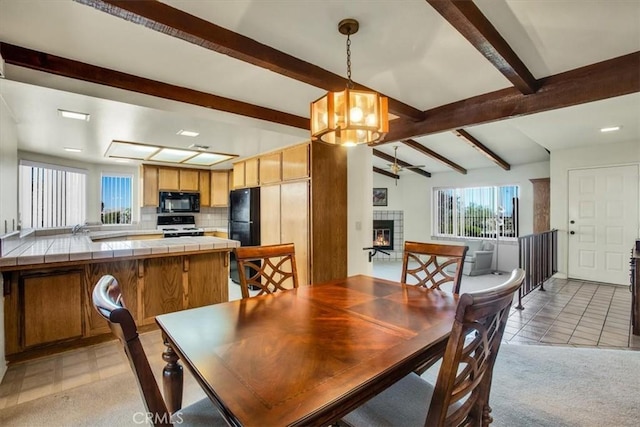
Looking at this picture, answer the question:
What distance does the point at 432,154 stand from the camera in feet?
20.4

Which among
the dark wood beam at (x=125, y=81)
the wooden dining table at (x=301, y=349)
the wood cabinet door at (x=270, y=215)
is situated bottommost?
the wooden dining table at (x=301, y=349)

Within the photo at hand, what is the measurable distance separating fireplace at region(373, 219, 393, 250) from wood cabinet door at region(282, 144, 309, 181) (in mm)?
5041

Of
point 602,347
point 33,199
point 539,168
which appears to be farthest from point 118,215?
point 539,168

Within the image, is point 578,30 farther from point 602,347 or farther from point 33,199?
point 33,199

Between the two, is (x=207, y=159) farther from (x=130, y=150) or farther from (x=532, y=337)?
(x=532, y=337)

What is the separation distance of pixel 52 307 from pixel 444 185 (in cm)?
768

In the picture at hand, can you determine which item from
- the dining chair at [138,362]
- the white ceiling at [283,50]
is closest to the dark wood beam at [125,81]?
the white ceiling at [283,50]

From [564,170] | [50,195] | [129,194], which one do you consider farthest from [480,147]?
[50,195]

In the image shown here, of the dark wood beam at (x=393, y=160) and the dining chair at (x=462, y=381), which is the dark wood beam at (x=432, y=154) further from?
the dining chair at (x=462, y=381)

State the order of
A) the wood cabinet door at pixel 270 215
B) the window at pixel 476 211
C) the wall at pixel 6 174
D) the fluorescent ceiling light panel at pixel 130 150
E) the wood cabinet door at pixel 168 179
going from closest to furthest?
the wall at pixel 6 174 < the fluorescent ceiling light panel at pixel 130 150 < the wood cabinet door at pixel 270 215 < the wood cabinet door at pixel 168 179 < the window at pixel 476 211

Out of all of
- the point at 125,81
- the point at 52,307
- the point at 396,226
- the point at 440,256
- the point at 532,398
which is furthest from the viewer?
the point at 396,226

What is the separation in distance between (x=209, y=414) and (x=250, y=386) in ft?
1.35

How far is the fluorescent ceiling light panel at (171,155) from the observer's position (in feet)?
15.1

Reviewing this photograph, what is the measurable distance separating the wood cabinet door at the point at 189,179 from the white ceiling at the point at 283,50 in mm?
2539
